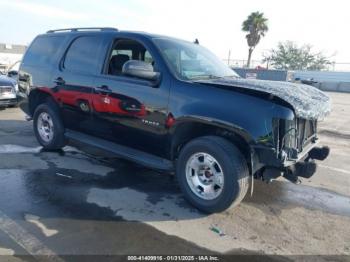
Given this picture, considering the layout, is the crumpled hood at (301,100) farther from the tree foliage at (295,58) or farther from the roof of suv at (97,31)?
the tree foliage at (295,58)

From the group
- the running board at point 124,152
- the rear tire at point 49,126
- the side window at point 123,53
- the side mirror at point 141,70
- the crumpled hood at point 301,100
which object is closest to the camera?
the crumpled hood at point 301,100

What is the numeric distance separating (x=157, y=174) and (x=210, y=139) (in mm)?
1610

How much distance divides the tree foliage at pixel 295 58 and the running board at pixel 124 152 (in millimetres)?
58014

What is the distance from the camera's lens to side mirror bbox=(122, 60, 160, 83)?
4.21 meters

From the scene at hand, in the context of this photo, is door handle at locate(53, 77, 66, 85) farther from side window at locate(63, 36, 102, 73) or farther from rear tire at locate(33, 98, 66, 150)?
rear tire at locate(33, 98, 66, 150)

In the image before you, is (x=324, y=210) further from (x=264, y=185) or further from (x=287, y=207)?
(x=264, y=185)

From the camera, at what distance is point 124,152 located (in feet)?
16.0

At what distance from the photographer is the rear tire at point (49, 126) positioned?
19.4ft

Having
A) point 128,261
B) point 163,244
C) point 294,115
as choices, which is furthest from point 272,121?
point 128,261

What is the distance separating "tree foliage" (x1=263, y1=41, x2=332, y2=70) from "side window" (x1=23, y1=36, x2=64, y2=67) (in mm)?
57222

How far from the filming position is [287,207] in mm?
4406

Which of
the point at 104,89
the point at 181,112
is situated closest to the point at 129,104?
the point at 104,89

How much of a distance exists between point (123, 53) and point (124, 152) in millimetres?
1473

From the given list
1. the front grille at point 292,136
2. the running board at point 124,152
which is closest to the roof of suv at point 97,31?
the running board at point 124,152
